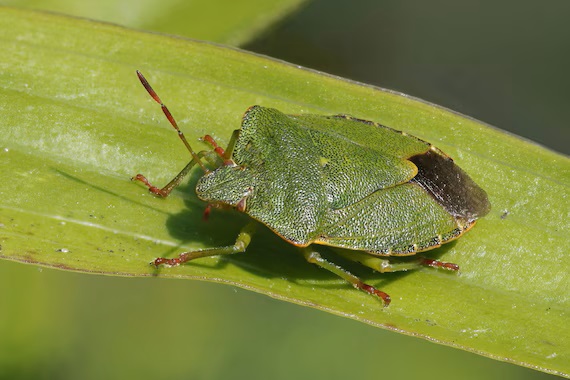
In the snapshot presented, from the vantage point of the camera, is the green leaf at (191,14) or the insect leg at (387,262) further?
the green leaf at (191,14)

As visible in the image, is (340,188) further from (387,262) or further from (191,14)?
(191,14)

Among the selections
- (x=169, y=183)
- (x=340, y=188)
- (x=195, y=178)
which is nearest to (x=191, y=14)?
(x=195, y=178)

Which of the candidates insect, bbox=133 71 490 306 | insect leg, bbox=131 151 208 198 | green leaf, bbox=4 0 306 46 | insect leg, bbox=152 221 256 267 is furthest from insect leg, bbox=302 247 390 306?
green leaf, bbox=4 0 306 46

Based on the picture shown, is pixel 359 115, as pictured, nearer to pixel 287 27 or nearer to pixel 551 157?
pixel 551 157

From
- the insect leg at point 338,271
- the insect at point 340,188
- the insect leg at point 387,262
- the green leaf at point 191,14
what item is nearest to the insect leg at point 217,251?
the insect at point 340,188

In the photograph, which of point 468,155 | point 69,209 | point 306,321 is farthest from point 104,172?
point 468,155

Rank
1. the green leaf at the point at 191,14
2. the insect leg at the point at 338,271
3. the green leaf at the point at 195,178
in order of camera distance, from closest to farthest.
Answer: the green leaf at the point at 195,178 → the insect leg at the point at 338,271 → the green leaf at the point at 191,14

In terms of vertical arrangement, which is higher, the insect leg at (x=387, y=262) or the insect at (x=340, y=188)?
the insect at (x=340, y=188)

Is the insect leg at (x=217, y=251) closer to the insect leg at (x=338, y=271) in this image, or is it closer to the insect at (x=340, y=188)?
the insect at (x=340, y=188)
